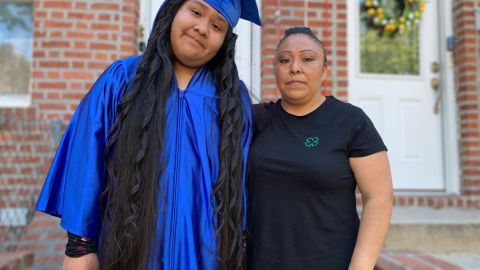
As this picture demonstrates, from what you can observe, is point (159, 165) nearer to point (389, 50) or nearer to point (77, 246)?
point (77, 246)

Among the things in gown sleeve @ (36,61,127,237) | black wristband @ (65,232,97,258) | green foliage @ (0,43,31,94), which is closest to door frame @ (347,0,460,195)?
green foliage @ (0,43,31,94)

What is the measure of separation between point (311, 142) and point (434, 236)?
7.72 ft

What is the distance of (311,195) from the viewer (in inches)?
66.7

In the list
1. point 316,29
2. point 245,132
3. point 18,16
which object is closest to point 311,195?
point 245,132

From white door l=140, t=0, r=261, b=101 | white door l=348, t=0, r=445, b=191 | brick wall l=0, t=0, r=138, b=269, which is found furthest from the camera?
white door l=348, t=0, r=445, b=191

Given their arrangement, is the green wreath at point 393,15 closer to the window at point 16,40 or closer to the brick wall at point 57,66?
the brick wall at point 57,66

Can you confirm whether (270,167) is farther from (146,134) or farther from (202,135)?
(146,134)

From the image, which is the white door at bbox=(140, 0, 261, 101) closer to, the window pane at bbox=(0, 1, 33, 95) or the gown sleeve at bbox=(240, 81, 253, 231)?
the window pane at bbox=(0, 1, 33, 95)

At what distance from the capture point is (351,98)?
4.67 m

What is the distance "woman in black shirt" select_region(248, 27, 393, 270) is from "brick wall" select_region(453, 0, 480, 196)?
126 inches

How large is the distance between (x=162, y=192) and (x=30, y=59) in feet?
11.0

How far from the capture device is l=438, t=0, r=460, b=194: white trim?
4.57 meters

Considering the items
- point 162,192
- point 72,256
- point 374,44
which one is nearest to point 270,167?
point 162,192

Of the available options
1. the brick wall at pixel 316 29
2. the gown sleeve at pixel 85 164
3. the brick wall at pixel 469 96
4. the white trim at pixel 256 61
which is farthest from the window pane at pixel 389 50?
the gown sleeve at pixel 85 164
